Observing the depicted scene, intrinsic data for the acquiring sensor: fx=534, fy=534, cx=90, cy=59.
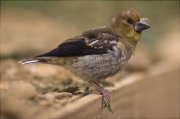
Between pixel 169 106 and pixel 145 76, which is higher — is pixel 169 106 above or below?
below

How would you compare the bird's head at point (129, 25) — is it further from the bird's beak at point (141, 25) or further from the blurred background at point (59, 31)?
the blurred background at point (59, 31)

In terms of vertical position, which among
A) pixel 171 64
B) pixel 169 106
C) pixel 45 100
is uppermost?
pixel 45 100

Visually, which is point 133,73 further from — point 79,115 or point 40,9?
point 40,9

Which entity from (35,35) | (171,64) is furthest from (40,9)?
(171,64)

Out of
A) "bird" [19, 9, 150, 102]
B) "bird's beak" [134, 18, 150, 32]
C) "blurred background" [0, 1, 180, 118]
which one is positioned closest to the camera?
"bird" [19, 9, 150, 102]

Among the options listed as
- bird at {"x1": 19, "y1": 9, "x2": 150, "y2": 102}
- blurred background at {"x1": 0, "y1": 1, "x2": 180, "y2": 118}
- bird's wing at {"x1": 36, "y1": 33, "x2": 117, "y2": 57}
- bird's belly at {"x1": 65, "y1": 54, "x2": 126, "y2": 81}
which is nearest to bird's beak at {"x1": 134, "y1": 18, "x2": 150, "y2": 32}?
bird at {"x1": 19, "y1": 9, "x2": 150, "y2": 102}

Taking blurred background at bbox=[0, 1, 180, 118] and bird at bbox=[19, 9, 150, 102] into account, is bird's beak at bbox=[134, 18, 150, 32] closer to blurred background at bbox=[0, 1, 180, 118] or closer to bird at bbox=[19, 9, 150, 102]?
bird at bbox=[19, 9, 150, 102]

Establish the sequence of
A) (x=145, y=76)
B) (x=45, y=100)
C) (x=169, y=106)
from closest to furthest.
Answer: (x=45, y=100), (x=145, y=76), (x=169, y=106)
